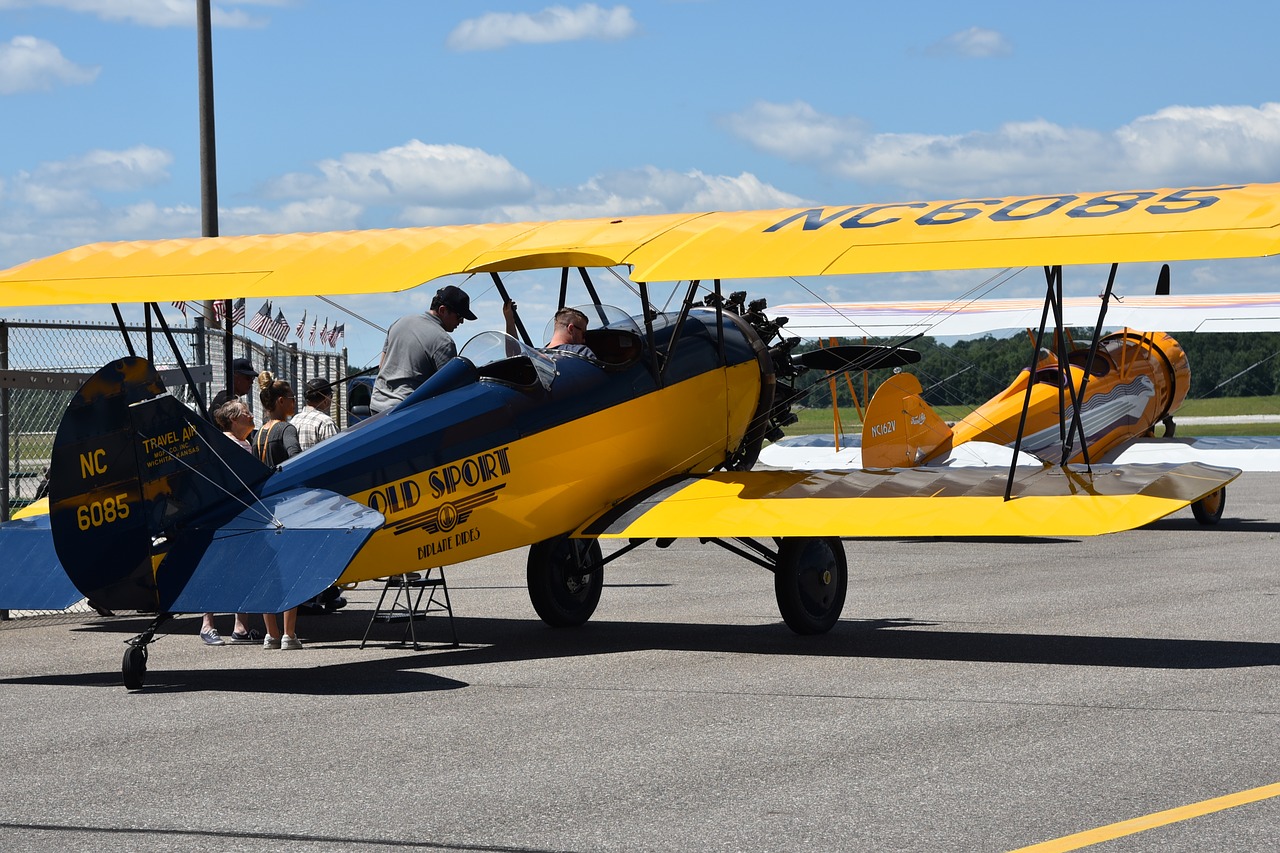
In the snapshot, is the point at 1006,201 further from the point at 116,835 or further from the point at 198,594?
the point at 116,835

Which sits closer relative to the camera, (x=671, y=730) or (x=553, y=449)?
(x=671, y=730)

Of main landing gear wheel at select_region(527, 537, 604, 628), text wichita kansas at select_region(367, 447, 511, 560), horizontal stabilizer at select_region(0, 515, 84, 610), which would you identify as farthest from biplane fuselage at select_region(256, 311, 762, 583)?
horizontal stabilizer at select_region(0, 515, 84, 610)

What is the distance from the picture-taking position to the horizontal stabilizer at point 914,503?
827 centimetres

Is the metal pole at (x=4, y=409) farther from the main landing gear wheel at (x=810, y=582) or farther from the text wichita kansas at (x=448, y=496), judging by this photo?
the main landing gear wheel at (x=810, y=582)

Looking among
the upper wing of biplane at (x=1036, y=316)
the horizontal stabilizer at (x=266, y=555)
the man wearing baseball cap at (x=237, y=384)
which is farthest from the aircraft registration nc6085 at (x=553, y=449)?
the upper wing of biplane at (x=1036, y=316)

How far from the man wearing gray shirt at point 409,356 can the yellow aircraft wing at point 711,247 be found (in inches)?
19.0

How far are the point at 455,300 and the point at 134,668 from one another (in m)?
3.36

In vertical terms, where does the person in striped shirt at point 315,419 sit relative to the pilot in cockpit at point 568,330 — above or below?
below

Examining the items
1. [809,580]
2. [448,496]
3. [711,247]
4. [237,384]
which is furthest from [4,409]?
[809,580]

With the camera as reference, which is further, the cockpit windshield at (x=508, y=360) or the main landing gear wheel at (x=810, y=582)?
the main landing gear wheel at (x=810, y=582)

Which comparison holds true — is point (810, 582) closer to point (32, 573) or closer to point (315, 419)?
point (315, 419)

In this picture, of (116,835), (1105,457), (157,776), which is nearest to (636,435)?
(157,776)

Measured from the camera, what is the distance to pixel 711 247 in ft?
29.7

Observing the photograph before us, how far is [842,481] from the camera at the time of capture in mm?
9383
